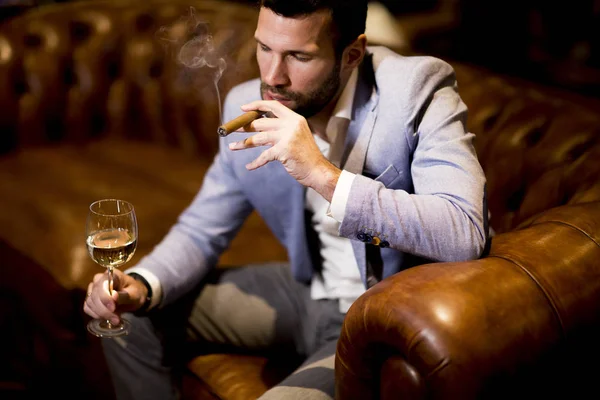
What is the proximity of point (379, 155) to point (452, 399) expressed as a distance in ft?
2.12

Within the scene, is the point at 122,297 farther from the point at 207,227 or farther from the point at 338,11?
the point at 338,11

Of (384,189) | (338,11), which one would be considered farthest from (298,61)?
(384,189)

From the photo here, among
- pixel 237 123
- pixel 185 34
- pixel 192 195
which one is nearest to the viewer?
pixel 237 123

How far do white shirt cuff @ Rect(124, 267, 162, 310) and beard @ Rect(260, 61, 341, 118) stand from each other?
0.56m

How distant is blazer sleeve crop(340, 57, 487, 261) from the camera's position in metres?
1.37

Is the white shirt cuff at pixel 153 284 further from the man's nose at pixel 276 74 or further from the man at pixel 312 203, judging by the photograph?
the man's nose at pixel 276 74

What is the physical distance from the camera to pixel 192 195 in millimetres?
2658

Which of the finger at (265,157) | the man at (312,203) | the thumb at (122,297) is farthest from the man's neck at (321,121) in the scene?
the thumb at (122,297)

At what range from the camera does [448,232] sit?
137cm

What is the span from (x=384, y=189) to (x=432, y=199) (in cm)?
10

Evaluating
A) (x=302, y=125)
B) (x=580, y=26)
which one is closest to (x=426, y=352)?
(x=302, y=125)

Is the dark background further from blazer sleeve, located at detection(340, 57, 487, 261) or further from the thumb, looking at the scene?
the thumb

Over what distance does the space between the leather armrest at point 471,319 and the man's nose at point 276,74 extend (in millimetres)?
564

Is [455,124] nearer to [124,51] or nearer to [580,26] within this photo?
[124,51]
